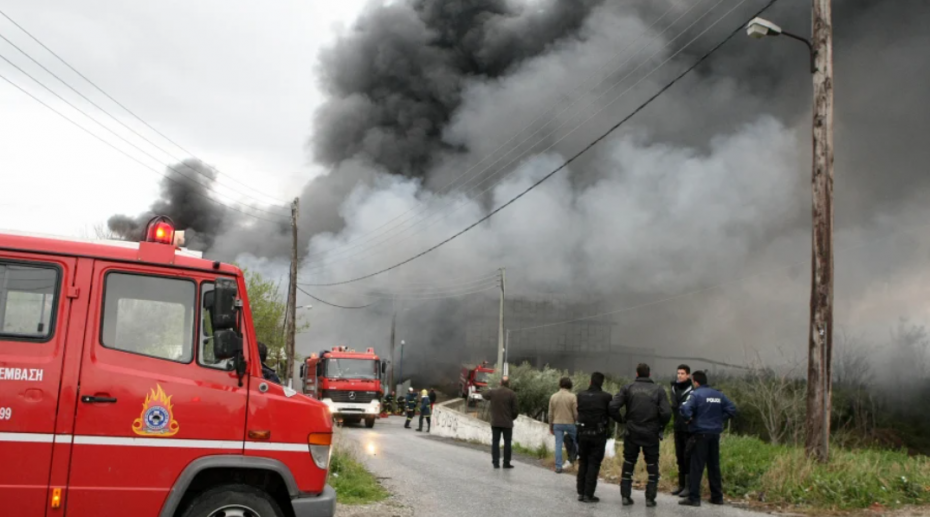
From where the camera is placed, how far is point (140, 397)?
4672 mm

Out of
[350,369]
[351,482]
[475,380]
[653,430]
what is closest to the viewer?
[653,430]

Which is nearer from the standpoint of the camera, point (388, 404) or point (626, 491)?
point (626, 491)

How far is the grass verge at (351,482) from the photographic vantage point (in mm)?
8266

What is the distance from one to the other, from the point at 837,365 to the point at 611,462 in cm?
2772

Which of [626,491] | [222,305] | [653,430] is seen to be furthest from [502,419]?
[222,305]

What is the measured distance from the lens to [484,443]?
20359mm

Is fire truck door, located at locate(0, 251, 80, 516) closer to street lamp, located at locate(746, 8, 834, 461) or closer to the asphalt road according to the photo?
the asphalt road

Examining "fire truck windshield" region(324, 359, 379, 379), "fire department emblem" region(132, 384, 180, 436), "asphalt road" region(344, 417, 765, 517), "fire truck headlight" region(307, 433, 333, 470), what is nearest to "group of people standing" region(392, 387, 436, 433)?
"fire truck windshield" region(324, 359, 379, 379)

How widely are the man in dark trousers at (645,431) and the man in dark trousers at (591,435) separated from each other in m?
0.38

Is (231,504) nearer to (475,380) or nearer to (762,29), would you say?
(762,29)

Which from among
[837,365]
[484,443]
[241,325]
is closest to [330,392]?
[484,443]

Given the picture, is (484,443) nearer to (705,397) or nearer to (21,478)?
(705,397)

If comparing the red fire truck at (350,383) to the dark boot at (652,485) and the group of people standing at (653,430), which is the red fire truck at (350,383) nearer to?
the group of people standing at (653,430)

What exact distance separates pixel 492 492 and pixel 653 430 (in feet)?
6.49
